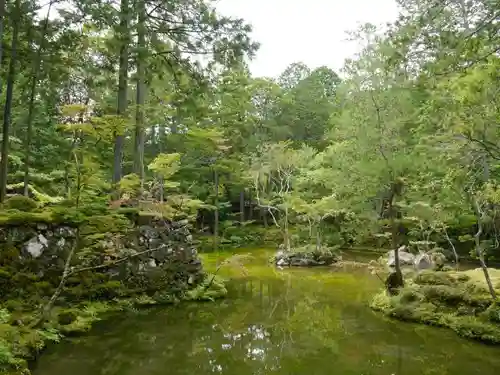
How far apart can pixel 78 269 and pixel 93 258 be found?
9.32ft

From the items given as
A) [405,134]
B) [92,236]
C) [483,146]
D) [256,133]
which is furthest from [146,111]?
[256,133]

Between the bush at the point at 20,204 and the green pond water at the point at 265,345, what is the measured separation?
3.01 meters

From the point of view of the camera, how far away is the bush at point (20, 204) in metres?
9.29

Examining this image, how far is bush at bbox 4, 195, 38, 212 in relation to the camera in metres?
9.29

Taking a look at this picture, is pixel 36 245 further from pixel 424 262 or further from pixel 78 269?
pixel 424 262

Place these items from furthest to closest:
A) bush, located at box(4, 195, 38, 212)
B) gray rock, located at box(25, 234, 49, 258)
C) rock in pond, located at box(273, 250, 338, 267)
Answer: rock in pond, located at box(273, 250, 338, 267)
bush, located at box(4, 195, 38, 212)
gray rock, located at box(25, 234, 49, 258)

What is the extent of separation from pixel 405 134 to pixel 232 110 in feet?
29.0

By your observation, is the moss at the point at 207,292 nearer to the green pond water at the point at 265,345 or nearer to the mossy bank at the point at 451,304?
the green pond water at the point at 265,345

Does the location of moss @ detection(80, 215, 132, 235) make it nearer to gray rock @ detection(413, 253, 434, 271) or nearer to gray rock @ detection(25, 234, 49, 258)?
gray rock @ detection(25, 234, 49, 258)

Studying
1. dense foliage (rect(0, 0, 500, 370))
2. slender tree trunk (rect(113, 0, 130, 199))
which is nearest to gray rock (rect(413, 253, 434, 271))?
dense foliage (rect(0, 0, 500, 370))

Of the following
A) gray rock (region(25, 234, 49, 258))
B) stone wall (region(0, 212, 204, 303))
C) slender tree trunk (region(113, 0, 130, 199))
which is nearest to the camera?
slender tree trunk (region(113, 0, 130, 199))

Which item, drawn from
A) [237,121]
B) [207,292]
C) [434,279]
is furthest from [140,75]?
[237,121]

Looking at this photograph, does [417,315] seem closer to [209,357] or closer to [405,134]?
[209,357]

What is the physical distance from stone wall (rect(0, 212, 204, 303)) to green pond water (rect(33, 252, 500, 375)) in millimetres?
1053
